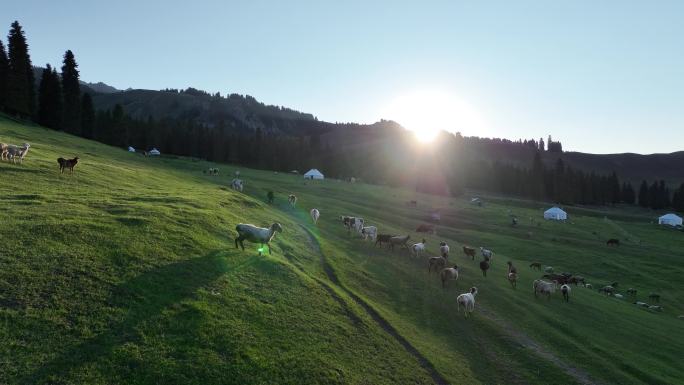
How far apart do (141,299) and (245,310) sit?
4.11 m

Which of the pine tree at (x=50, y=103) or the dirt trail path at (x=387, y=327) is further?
the pine tree at (x=50, y=103)

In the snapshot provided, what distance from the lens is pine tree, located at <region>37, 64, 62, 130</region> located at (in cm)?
9294

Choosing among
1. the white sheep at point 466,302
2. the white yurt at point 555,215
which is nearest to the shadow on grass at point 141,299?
the white sheep at point 466,302

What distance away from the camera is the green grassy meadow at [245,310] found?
46.5 feet

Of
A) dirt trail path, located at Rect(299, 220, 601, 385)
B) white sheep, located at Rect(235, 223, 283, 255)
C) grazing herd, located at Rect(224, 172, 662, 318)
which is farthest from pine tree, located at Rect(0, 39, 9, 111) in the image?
dirt trail path, located at Rect(299, 220, 601, 385)

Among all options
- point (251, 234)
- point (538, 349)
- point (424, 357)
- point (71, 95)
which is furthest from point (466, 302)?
point (71, 95)

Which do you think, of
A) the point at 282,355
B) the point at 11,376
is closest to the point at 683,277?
the point at 282,355

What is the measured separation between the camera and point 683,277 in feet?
184

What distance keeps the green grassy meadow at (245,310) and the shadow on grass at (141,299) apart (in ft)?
0.18

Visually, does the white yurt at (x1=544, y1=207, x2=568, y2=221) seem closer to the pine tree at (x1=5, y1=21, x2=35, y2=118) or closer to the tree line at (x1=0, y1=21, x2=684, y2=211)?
the tree line at (x1=0, y1=21, x2=684, y2=211)

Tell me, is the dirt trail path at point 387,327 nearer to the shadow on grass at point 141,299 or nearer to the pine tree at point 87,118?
the shadow on grass at point 141,299

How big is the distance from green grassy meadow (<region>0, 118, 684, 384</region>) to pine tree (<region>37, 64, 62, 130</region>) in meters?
64.7

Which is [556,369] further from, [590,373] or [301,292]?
[301,292]

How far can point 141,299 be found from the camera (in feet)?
54.3
